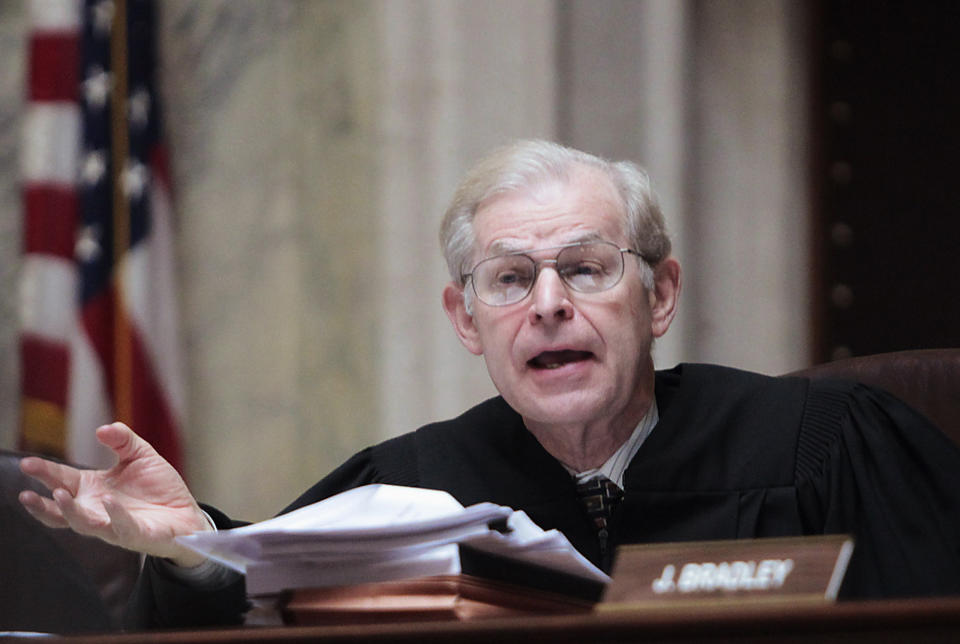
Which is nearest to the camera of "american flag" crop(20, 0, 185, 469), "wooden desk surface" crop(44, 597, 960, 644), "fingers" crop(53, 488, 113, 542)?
"wooden desk surface" crop(44, 597, 960, 644)

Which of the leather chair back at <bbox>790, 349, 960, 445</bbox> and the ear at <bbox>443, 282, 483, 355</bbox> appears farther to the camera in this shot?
the ear at <bbox>443, 282, 483, 355</bbox>

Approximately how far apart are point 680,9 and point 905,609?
3792 millimetres

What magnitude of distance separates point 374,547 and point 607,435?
103 centimetres

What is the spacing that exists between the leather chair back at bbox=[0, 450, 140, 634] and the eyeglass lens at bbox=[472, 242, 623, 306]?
97 centimetres

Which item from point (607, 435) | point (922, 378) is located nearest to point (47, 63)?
point (607, 435)

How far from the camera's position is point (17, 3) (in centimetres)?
477

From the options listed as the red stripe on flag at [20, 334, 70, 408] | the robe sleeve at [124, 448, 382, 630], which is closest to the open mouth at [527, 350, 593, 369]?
the robe sleeve at [124, 448, 382, 630]

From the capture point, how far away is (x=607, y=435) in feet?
8.11

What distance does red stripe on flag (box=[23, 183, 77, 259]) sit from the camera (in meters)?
4.35

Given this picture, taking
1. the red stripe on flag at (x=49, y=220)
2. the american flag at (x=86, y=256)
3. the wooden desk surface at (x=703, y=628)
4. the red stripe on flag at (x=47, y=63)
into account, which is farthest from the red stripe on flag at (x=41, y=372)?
the wooden desk surface at (x=703, y=628)

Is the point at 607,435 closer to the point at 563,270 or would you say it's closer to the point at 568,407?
the point at 568,407

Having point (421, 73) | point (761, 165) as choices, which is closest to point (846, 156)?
point (761, 165)

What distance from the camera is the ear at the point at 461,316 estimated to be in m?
2.65

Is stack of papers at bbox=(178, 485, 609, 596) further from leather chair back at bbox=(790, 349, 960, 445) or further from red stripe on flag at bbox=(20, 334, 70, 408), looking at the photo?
red stripe on flag at bbox=(20, 334, 70, 408)
